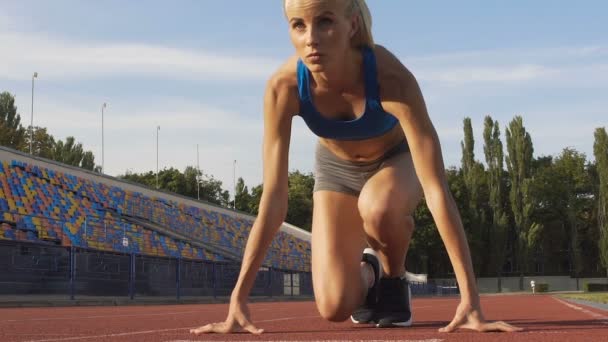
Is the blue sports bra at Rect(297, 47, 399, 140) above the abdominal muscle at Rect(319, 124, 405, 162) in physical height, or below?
above

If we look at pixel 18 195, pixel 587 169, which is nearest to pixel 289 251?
pixel 18 195

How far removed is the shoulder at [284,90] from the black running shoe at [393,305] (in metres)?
1.47

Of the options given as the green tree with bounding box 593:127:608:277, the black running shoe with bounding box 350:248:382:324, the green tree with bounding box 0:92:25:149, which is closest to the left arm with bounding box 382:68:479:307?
the black running shoe with bounding box 350:248:382:324

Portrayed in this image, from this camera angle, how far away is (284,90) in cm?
423

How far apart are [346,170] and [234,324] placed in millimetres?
1444

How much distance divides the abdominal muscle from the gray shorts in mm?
33

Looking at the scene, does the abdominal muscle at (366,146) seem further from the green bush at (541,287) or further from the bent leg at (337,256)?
the green bush at (541,287)

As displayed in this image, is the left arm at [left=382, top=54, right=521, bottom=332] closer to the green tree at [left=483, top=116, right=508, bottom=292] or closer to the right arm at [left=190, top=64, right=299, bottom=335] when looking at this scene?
the right arm at [left=190, top=64, right=299, bottom=335]

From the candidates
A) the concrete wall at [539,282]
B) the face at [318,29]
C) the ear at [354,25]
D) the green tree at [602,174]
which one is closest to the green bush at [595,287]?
the green tree at [602,174]

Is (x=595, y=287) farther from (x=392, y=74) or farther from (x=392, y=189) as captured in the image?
(x=392, y=74)

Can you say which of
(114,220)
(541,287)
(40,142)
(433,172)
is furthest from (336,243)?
(40,142)

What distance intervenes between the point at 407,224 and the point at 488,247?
5738 cm

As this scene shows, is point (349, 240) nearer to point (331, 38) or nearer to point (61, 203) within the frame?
point (331, 38)

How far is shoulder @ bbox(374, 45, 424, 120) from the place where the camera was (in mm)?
4043
